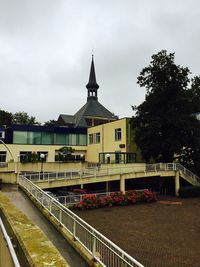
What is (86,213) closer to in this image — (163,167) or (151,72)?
(163,167)

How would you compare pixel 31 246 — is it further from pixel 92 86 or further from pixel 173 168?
pixel 92 86

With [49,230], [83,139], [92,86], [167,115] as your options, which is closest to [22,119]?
[92,86]

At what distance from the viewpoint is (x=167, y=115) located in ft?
109

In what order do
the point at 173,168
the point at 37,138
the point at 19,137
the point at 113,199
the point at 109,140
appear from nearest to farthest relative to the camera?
the point at 113,199 → the point at 173,168 → the point at 109,140 → the point at 19,137 → the point at 37,138

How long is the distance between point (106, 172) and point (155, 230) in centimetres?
1195

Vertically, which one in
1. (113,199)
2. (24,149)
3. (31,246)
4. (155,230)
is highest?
(24,149)

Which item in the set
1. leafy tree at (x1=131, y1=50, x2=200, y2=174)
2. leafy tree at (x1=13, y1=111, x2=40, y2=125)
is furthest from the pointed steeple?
leafy tree at (x1=131, y1=50, x2=200, y2=174)

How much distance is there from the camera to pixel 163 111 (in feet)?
112

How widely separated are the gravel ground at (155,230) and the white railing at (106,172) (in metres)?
4.26

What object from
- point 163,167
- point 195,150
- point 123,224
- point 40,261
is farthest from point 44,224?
point 195,150

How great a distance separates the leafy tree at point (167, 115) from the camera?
1284 inches

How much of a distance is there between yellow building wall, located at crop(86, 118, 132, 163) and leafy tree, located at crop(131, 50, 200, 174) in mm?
4792

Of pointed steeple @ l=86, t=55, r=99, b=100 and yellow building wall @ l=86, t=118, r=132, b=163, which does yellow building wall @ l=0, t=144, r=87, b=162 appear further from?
pointed steeple @ l=86, t=55, r=99, b=100

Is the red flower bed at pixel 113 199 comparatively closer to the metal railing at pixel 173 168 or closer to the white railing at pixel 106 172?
the white railing at pixel 106 172
